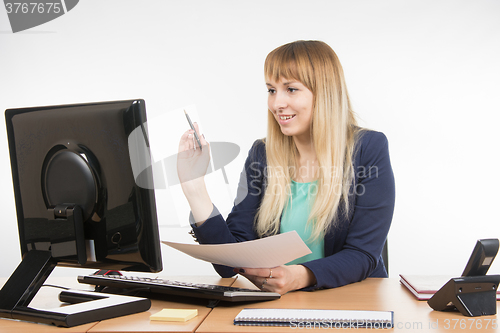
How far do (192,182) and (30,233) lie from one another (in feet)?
1.46

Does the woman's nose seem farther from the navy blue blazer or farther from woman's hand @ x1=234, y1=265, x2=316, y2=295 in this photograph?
woman's hand @ x1=234, y1=265, x2=316, y2=295

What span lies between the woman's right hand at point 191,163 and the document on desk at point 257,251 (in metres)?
0.29

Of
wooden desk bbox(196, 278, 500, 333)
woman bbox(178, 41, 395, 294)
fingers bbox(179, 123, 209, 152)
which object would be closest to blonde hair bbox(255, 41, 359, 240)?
woman bbox(178, 41, 395, 294)

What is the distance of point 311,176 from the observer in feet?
5.10

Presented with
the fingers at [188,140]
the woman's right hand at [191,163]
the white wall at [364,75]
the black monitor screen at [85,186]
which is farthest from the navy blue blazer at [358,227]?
the white wall at [364,75]

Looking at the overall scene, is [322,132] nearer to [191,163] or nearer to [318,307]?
[191,163]

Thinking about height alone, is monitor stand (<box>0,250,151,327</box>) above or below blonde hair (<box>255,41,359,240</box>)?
below

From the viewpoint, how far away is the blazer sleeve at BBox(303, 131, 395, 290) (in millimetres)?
1120

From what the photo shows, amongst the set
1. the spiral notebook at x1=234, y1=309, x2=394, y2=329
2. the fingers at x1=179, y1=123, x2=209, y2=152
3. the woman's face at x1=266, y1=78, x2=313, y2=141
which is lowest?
the spiral notebook at x1=234, y1=309, x2=394, y2=329

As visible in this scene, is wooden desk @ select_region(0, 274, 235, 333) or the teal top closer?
wooden desk @ select_region(0, 274, 235, 333)

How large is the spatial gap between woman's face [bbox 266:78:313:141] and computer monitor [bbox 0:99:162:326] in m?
0.70

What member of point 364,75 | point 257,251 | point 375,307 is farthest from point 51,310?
point 364,75

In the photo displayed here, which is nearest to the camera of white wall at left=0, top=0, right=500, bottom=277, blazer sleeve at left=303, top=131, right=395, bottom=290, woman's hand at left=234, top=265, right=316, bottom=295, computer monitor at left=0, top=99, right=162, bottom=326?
computer monitor at left=0, top=99, right=162, bottom=326

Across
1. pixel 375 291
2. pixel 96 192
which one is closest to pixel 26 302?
pixel 96 192
